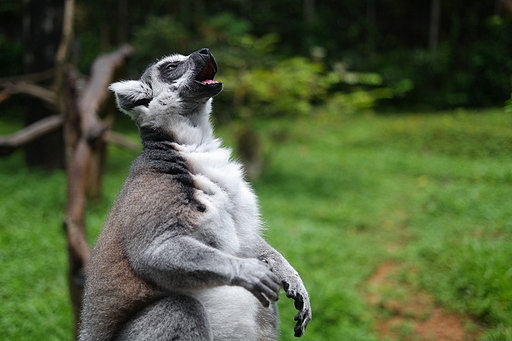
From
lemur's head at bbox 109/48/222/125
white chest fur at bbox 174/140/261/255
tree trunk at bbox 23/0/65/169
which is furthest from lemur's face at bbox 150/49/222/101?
tree trunk at bbox 23/0/65/169

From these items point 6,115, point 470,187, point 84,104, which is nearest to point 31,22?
point 84,104

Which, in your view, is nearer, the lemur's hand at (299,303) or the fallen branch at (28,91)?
the lemur's hand at (299,303)

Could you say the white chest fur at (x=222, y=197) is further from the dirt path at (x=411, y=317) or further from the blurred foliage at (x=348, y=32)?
the blurred foliage at (x=348, y=32)

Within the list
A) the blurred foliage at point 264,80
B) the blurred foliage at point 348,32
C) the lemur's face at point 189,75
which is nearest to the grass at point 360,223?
the blurred foliage at point 264,80

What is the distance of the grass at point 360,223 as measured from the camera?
183 inches

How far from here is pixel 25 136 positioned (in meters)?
5.05

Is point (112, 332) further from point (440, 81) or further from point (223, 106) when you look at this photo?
point (440, 81)

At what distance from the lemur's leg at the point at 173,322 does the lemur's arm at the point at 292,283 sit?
40cm

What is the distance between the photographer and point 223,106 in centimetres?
1200

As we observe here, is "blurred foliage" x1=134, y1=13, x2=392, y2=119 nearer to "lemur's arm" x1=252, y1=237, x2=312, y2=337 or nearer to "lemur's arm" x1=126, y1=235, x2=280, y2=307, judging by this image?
"lemur's arm" x1=252, y1=237, x2=312, y2=337

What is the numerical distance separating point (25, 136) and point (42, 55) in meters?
4.03

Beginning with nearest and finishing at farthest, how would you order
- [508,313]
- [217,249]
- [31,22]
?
1. [217,249]
2. [508,313]
3. [31,22]

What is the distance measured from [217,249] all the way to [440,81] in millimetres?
13437

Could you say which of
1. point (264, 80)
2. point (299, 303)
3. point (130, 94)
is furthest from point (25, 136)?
point (264, 80)
